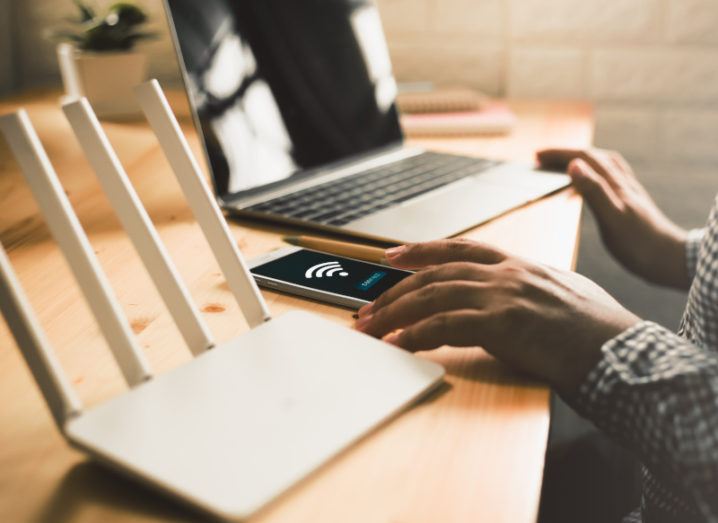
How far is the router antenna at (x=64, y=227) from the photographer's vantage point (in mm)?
425

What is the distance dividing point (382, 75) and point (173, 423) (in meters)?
0.78

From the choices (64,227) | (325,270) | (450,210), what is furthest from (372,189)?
(64,227)

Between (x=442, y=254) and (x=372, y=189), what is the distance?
0.96 ft

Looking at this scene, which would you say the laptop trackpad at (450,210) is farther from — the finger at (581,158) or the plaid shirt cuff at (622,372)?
the plaid shirt cuff at (622,372)

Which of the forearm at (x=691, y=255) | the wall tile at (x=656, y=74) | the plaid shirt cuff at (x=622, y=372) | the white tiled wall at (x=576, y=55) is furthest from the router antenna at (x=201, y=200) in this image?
the wall tile at (x=656, y=74)

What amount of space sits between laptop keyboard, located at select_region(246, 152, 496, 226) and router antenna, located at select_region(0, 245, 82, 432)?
1.24ft

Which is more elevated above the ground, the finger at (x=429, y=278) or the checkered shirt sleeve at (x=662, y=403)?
the finger at (x=429, y=278)

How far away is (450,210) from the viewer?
79cm

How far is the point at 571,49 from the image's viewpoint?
1458mm

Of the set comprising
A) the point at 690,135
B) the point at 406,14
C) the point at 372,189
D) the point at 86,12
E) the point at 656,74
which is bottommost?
the point at 690,135

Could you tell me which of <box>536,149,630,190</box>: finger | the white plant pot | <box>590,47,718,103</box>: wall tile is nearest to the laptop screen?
<box>536,149,630,190</box>: finger

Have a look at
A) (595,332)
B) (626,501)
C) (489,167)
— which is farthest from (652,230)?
(595,332)

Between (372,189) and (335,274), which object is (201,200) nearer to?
(335,274)

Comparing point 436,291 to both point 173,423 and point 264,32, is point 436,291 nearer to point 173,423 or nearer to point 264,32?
point 173,423
